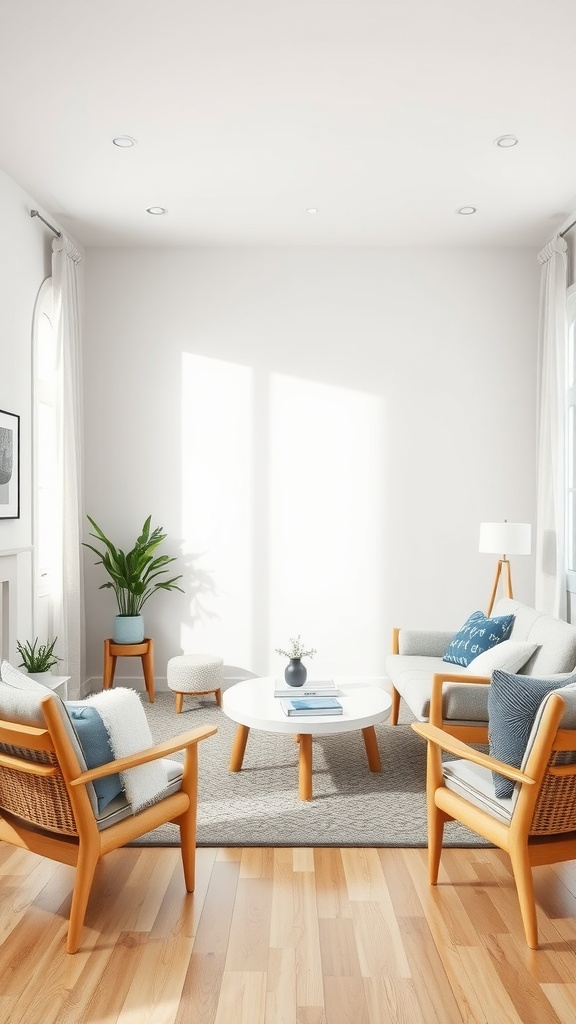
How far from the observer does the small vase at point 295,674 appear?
12.9 ft

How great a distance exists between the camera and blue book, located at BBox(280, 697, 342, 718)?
349 centimetres

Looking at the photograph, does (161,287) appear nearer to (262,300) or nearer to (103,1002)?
(262,300)

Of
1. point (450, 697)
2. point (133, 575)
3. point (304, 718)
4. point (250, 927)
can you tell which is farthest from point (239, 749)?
point (133, 575)

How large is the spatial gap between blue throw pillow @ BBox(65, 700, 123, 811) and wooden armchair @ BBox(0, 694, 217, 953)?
1.9 inches

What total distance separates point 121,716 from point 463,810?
1188 mm

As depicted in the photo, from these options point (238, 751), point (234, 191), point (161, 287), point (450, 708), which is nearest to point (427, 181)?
point (234, 191)

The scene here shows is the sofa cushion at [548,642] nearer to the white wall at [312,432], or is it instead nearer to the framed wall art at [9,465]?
the white wall at [312,432]

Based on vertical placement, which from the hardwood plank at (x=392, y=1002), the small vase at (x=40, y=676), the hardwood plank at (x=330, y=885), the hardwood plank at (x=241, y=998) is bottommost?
the hardwood plank at (x=330, y=885)

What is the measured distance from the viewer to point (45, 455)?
199 inches

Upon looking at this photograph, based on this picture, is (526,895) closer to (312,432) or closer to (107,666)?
(107,666)

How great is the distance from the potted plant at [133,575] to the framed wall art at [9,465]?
0.80 meters

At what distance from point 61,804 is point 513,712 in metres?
1.43

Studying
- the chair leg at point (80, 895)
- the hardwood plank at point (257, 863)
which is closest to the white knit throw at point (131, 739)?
the chair leg at point (80, 895)

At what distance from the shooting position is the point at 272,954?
2.27 meters
